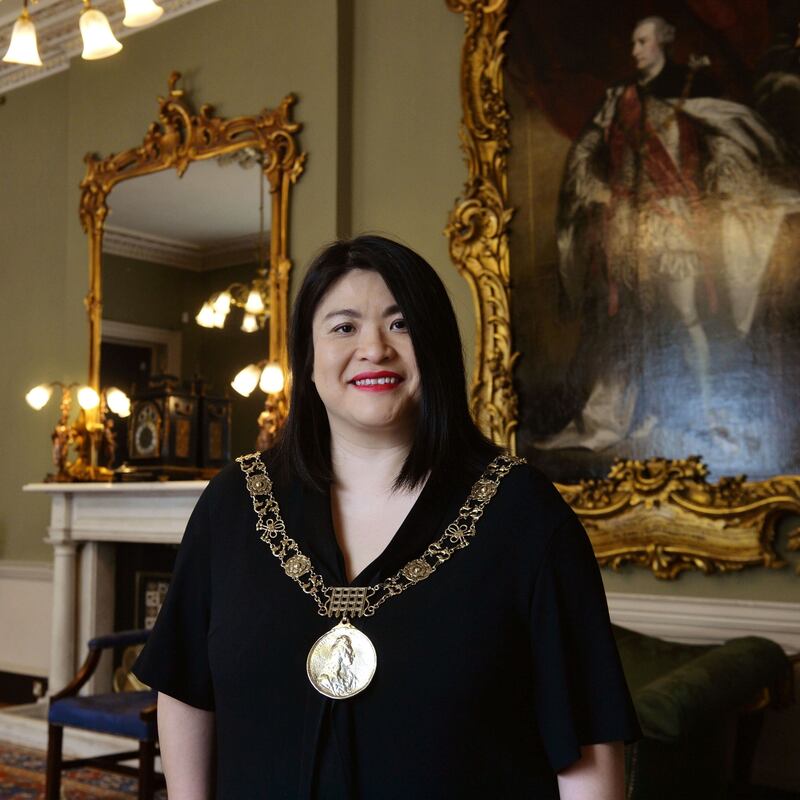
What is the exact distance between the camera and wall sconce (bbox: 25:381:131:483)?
5.97 metres

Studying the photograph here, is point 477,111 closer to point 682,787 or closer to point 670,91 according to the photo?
point 670,91

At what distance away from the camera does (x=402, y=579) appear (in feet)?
4.68

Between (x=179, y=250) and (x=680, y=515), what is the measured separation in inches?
122

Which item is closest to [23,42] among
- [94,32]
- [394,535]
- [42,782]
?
[94,32]

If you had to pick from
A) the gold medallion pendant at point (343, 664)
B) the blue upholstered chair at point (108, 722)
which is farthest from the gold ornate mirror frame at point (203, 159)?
the gold medallion pendant at point (343, 664)

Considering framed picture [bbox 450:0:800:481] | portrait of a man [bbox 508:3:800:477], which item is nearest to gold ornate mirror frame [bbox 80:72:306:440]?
framed picture [bbox 450:0:800:481]

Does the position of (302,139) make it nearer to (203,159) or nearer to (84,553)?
(203,159)

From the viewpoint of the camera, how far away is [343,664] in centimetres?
137

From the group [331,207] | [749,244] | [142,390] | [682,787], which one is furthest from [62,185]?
[682,787]

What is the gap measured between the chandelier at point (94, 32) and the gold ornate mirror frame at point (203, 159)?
1.95 metres

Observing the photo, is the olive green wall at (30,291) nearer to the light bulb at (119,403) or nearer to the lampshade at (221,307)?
the light bulb at (119,403)

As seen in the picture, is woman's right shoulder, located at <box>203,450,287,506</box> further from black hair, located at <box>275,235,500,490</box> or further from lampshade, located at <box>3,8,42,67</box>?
lampshade, located at <box>3,8,42,67</box>

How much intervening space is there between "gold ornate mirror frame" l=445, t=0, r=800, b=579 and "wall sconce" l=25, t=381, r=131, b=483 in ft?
7.55

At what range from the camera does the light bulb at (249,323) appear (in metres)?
5.45
